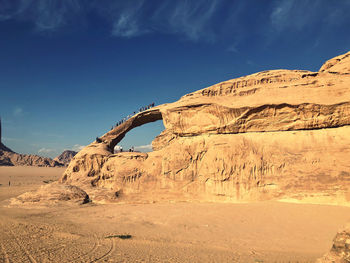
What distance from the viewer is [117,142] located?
22.9m

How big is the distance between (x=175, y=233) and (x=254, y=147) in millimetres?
6777

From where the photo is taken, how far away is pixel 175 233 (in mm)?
7426

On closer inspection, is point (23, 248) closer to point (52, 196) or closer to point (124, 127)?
point (52, 196)

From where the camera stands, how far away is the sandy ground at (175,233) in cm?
548

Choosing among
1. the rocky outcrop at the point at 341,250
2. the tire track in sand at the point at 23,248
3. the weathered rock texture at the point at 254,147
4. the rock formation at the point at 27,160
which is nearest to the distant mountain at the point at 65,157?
the rock formation at the point at 27,160

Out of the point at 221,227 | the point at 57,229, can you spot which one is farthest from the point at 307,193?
the point at 57,229

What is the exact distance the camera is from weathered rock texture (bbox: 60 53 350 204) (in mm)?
10547

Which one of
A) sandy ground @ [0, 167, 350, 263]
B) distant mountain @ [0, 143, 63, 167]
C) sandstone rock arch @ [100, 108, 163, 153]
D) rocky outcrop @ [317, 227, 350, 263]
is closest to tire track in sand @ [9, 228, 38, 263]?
sandy ground @ [0, 167, 350, 263]

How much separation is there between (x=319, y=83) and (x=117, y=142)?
17.9m

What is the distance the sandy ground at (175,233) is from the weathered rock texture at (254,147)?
4.65 ft

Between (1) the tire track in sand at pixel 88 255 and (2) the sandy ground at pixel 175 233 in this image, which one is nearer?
(1) the tire track in sand at pixel 88 255

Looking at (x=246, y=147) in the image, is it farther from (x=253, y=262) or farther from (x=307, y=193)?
(x=253, y=262)

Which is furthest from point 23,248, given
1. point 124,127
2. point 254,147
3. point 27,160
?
point 27,160

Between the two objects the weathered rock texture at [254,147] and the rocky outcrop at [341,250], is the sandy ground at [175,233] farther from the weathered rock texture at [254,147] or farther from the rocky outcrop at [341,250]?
the rocky outcrop at [341,250]
